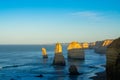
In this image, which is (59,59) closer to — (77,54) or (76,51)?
(76,51)

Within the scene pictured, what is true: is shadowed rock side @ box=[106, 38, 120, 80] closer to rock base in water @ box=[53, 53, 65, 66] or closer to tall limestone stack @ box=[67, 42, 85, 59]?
rock base in water @ box=[53, 53, 65, 66]

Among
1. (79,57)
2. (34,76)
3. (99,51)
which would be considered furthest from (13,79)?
(99,51)

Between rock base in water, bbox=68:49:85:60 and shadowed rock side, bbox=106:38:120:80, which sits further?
rock base in water, bbox=68:49:85:60

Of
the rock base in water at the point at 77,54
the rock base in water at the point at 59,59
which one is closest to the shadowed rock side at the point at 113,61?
the rock base in water at the point at 59,59

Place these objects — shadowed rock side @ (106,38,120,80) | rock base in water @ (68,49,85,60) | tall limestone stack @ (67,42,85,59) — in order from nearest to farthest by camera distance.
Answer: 1. shadowed rock side @ (106,38,120,80)
2. rock base in water @ (68,49,85,60)
3. tall limestone stack @ (67,42,85,59)

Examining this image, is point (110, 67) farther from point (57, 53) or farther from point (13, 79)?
point (57, 53)

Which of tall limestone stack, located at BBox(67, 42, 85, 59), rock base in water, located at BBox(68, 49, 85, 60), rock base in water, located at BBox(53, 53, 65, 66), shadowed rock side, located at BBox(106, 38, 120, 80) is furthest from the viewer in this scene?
tall limestone stack, located at BBox(67, 42, 85, 59)

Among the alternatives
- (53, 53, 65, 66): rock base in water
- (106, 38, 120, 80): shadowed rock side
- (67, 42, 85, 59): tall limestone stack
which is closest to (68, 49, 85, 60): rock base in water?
(67, 42, 85, 59): tall limestone stack

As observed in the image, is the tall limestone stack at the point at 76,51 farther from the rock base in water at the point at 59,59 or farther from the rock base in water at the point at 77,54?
the rock base in water at the point at 59,59

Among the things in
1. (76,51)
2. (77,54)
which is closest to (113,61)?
(76,51)
